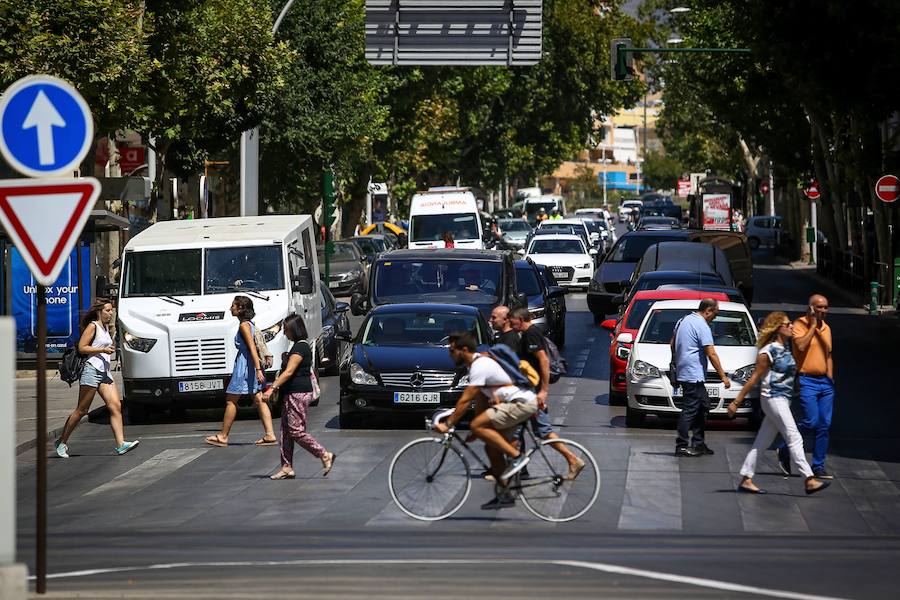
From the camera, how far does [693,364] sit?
53.2 feet

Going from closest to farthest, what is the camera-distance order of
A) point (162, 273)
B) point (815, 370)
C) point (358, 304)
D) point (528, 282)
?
1. point (815, 370)
2. point (162, 273)
3. point (358, 304)
4. point (528, 282)

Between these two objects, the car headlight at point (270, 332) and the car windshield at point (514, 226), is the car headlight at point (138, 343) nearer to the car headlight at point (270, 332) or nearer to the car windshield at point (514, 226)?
the car headlight at point (270, 332)

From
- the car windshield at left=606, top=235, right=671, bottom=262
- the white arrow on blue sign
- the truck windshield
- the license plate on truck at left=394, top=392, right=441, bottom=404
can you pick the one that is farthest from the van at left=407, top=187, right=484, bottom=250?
the white arrow on blue sign

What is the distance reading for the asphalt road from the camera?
9547 mm

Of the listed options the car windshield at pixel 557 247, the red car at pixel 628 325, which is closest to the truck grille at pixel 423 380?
the red car at pixel 628 325

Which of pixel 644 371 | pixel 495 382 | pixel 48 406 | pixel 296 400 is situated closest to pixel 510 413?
pixel 495 382

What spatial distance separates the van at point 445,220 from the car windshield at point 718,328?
2470 centimetres

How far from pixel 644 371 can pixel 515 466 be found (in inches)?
242

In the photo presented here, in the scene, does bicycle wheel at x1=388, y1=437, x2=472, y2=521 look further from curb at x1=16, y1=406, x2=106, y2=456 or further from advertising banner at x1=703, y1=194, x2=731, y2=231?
advertising banner at x1=703, y1=194, x2=731, y2=231

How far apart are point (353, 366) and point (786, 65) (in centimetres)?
1476

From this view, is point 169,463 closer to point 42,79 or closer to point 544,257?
point 42,79

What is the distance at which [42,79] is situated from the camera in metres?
9.01

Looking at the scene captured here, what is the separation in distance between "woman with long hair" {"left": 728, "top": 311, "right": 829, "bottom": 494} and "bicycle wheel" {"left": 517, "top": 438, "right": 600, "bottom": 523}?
7.28 ft

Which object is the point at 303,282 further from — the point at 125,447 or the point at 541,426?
the point at 541,426
